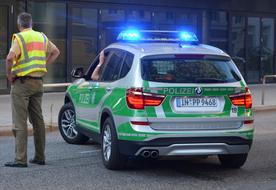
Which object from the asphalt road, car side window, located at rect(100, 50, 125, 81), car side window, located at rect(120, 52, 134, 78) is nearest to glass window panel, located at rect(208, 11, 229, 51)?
the asphalt road

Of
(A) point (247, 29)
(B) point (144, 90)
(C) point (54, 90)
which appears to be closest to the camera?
(B) point (144, 90)

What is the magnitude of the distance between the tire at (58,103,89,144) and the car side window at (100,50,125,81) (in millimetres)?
1506

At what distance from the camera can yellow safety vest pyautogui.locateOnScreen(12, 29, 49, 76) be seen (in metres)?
7.68

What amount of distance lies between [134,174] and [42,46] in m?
2.08

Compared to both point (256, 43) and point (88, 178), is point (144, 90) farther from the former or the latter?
point (256, 43)

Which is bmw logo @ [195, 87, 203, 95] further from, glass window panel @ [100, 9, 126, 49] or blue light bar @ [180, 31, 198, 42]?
glass window panel @ [100, 9, 126, 49]

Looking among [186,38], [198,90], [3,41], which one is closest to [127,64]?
[198,90]

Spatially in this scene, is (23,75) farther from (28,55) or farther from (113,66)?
(113,66)

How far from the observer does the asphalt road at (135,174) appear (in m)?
6.87

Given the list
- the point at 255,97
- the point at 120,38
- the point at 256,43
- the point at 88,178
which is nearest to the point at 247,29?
the point at 256,43

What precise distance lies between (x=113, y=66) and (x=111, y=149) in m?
1.28

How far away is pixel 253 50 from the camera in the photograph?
79.3ft

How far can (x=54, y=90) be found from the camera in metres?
18.3

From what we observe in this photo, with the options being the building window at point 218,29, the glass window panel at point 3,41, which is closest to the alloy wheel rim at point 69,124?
the glass window panel at point 3,41
